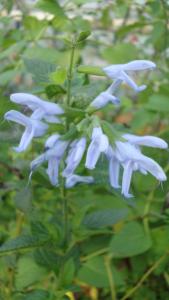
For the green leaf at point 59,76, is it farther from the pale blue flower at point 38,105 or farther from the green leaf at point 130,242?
the green leaf at point 130,242

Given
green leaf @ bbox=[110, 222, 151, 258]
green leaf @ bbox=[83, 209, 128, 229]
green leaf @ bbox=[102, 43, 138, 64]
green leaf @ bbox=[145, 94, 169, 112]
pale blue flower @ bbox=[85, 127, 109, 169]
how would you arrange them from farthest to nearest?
1. green leaf @ bbox=[102, 43, 138, 64]
2. green leaf @ bbox=[145, 94, 169, 112]
3. green leaf @ bbox=[110, 222, 151, 258]
4. green leaf @ bbox=[83, 209, 128, 229]
5. pale blue flower @ bbox=[85, 127, 109, 169]

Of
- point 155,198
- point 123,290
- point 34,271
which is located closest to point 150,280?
point 123,290

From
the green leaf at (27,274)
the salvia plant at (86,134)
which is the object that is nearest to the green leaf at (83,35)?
the salvia plant at (86,134)

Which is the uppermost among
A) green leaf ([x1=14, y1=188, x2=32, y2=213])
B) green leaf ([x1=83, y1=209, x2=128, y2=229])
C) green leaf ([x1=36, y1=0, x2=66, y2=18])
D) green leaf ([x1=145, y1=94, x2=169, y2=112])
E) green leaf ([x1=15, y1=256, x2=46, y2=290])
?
green leaf ([x1=36, y1=0, x2=66, y2=18])

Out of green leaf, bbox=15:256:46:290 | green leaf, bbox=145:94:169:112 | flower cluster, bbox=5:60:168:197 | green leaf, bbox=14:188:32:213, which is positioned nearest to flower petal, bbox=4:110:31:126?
flower cluster, bbox=5:60:168:197

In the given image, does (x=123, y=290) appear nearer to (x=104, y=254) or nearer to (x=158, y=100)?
(x=104, y=254)

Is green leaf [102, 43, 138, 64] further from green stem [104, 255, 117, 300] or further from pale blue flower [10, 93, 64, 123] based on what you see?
pale blue flower [10, 93, 64, 123]
